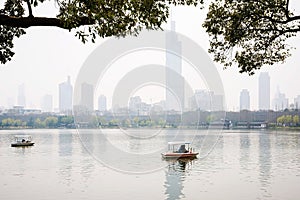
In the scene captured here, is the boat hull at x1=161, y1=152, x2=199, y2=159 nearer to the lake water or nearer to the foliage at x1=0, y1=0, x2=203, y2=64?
the lake water

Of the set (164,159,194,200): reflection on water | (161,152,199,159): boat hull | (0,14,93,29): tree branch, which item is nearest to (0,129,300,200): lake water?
(164,159,194,200): reflection on water

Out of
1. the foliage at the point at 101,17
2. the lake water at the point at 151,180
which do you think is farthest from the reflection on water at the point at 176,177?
the foliage at the point at 101,17

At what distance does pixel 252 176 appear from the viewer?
32375mm

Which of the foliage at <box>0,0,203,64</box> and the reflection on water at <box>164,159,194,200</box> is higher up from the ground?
the foliage at <box>0,0,203,64</box>

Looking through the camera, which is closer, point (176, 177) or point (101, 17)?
point (101, 17)

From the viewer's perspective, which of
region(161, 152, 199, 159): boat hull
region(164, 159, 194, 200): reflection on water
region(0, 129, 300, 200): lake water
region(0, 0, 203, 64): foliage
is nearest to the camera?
region(0, 0, 203, 64): foliage

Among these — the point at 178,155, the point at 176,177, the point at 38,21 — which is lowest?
the point at 176,177

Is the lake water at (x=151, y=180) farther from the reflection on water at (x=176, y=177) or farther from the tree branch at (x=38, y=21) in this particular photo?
the tree branch at (x=38, y=21)

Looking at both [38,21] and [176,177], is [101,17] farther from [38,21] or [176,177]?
[176,177]

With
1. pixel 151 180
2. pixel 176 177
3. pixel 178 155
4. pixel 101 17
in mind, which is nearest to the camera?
pixel 101 17

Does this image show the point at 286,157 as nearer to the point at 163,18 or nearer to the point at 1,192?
the point at 1,192

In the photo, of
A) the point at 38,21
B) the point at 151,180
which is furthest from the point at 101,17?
the point at 151,180

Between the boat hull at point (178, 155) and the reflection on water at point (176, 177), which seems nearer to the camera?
the reflection on water at point (176, 177)

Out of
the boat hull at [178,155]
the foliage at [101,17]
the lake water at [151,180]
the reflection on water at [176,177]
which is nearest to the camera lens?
the foliage at [101,17]
